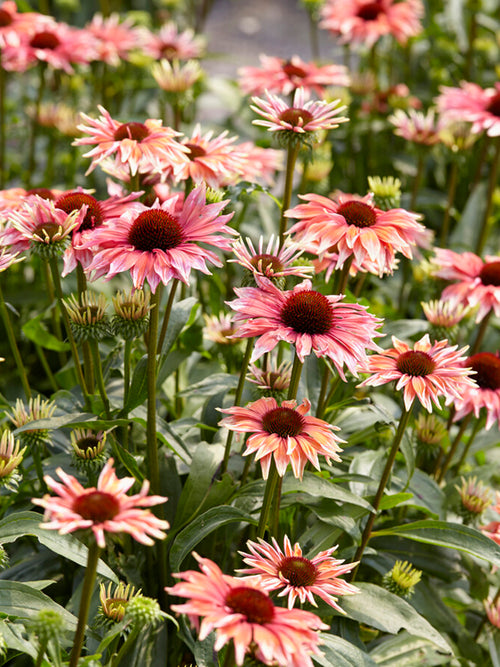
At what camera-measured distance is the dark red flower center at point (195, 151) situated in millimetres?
1344

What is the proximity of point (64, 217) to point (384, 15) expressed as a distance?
1.75 m

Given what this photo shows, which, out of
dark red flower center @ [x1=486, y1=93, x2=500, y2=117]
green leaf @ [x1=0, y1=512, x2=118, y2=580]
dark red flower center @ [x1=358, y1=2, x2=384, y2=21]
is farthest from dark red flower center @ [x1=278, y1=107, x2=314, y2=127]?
dark red flower center @ [x1=358, y1=2, x2=384, y2=21]

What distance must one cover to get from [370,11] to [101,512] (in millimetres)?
2215

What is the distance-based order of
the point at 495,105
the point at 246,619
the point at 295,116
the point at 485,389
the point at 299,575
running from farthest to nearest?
the point at 495,105, the point at 485,389, the point at 295,116, the point at 299,575, the point at 246,619

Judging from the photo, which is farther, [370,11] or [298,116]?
[370,11]

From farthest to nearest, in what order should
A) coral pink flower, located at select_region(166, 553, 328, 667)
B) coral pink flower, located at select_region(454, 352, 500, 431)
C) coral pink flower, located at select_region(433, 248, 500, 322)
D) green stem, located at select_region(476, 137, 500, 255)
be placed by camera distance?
green stem, located at select_region(476, 137, 500, 255) < coral pink flower, located at select_region(433, 248, 500, 322) < coral pink flower, located at select_region(454, 352, 500, 431) < coral pink flower, located at select_region(166, 553, 328, 667)

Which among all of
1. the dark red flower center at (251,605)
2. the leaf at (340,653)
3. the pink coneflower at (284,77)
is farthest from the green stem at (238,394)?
the pink coneflower at (284,77)

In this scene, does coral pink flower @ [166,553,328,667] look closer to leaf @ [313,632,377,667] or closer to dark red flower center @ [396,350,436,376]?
leaf @ [313,632,377,667]

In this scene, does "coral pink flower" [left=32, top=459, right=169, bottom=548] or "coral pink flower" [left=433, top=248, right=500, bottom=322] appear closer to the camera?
"coral pink flower" [left=32, top=459, right=169, bottom=548]

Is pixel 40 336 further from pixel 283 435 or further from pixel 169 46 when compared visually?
pixel 169 46

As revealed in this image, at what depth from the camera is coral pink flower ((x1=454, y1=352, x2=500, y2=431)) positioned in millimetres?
1380

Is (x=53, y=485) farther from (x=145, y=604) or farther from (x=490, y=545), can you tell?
(x=490, y=545)

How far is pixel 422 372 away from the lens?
112 cm

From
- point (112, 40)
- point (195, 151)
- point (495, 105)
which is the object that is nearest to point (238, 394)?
point (195, 151)
